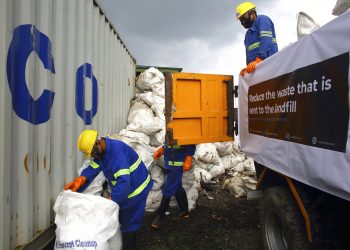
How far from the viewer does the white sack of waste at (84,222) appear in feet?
6.91

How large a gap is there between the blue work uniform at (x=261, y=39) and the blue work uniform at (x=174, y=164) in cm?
139

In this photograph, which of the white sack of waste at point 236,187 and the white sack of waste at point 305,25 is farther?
the white sack of waste at point 236,187

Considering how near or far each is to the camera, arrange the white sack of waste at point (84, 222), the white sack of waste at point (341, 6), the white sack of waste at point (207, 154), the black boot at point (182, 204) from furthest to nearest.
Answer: the white sack of waste at point (207, 154) → the black boot at point (182, 204) → the white sack of waste at point (84, 222) → the white sack of waste at point (341, 6)

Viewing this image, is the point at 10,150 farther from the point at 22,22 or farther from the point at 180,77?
the point at 180,77

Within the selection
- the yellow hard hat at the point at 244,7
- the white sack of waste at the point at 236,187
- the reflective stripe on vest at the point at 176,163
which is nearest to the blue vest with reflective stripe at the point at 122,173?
the reflective stripe on vest at the point at 176,163

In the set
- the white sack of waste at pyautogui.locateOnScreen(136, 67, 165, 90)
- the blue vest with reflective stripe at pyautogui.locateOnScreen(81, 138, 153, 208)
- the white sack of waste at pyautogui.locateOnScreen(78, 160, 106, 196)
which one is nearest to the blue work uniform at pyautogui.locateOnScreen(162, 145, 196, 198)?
the blue vest with reflective stripe at pyautogui.locateOnScreen(81, 138, 153, 208)

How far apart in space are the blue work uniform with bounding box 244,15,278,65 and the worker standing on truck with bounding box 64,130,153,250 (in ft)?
5.84

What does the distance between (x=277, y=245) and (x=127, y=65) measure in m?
4.59

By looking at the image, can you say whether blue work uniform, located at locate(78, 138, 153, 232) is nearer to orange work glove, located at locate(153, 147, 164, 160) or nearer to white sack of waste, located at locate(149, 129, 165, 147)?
orange work glove, located at locate(153, 147, 164, 160)

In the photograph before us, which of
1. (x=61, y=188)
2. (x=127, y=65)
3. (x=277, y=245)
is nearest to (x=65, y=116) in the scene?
(x=61, y=188)

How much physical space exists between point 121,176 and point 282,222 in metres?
1.32

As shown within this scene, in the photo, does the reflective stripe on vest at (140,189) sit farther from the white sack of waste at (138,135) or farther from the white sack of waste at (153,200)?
the white sack of waste at (138,135)

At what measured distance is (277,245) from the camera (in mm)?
2381

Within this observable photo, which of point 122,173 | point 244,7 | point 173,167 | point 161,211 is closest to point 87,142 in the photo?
point 122,173
